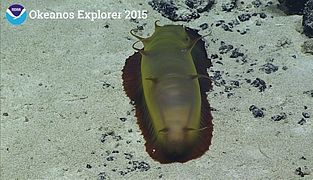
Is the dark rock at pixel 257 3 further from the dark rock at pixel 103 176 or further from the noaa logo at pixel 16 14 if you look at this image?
the dark rock at pixel 103 176

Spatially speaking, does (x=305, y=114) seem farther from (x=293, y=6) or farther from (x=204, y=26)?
(x=293, y=6)

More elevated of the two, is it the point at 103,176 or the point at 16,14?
the point at 16,14

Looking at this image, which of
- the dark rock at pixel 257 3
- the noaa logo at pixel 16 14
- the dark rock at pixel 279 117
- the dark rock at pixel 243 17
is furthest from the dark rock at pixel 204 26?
the noaa logo at pixel 16 14

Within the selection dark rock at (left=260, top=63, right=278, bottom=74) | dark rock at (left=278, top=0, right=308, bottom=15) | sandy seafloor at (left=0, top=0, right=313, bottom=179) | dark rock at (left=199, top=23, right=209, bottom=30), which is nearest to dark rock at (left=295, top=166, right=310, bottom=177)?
sandy seafloor at (left=0, top=0, right=313, bottom=179)

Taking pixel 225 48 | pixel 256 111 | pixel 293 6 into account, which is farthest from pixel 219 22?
pixel 256 111

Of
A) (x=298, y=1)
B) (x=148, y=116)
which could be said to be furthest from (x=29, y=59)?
(x=298, y=1)

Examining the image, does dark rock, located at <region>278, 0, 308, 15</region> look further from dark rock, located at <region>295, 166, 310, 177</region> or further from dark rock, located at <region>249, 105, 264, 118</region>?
dark rock, located at <region>295, 166, 310, 177</region>
